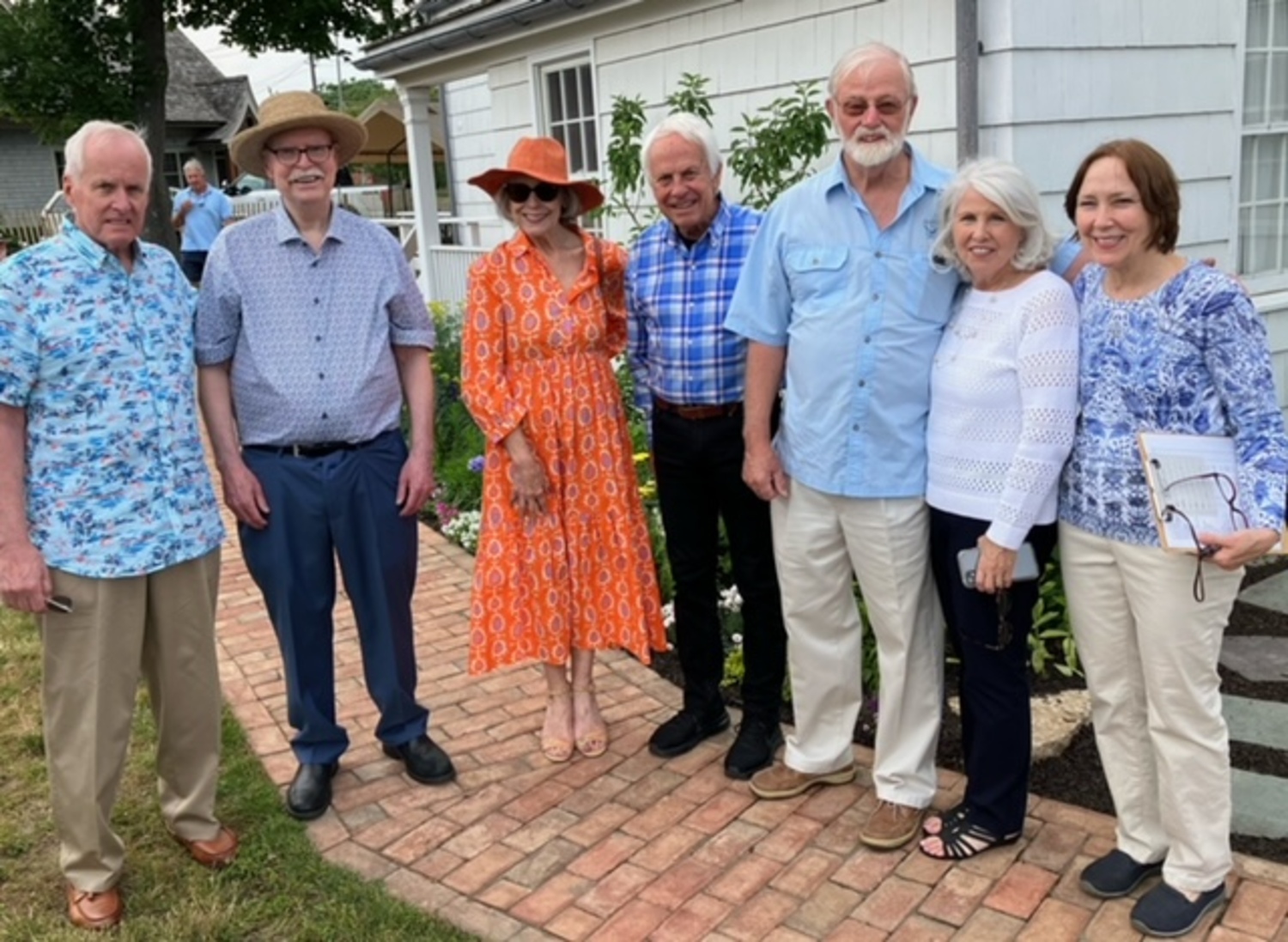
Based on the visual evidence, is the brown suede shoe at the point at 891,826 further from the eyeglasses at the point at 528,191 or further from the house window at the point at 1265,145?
the house window at the point at 1265,145

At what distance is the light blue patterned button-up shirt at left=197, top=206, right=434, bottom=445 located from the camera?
3121 millimetres

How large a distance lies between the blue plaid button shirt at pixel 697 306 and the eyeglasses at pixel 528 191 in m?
0.32

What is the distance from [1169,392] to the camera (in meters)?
2.41

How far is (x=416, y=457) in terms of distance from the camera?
3.41 meters

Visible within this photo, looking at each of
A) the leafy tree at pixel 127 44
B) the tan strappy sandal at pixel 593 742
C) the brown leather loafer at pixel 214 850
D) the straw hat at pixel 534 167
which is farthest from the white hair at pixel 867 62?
the leafy tree at pixel 127 44

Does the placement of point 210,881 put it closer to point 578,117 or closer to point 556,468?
point 556,468

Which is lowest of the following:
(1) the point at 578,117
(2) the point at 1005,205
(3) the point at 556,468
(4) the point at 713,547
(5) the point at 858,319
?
(4) the point at 713,547

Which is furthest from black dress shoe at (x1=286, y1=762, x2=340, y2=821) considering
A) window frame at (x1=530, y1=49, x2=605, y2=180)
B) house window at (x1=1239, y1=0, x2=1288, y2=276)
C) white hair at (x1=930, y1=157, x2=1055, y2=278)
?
window frame at (x1=530, y1=49, x2=605, y2=180)

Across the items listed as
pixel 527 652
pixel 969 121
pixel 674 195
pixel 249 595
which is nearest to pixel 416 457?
pixel 527 652

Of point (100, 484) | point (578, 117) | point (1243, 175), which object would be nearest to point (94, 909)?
point (100, 484)

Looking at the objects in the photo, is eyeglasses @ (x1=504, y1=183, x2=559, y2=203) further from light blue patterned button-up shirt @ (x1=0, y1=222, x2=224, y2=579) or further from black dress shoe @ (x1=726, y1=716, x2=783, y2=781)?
black dress shoe @ (x1=726, y1=716, x2=783, y2=781)

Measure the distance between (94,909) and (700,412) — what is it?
209 cm

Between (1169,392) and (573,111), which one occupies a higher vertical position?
(573,111)

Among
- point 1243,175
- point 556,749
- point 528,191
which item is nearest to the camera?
point 528,191
